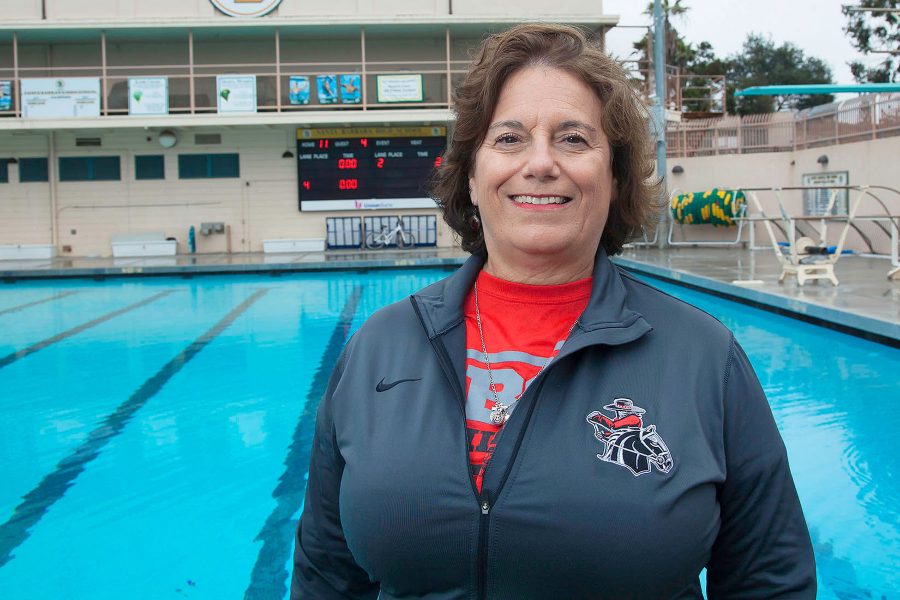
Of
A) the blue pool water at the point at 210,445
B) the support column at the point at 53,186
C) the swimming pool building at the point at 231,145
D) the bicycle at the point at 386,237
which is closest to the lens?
the blue pool water at the point at 210,445

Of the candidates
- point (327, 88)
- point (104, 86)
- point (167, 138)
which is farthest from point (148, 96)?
point (327, 88)

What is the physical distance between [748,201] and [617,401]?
18624 millimetres

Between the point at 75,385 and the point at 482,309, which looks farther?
the point at 75,385

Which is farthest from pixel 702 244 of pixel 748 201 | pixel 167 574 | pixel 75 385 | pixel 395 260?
pixel 167 574

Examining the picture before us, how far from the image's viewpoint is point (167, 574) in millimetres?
3404

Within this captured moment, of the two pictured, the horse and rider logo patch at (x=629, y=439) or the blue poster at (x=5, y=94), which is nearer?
the horse and rider logo patch at (x=629, y=439)

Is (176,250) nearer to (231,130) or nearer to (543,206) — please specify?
(231,130)

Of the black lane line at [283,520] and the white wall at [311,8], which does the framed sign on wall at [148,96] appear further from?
the black lane line at [283,520]

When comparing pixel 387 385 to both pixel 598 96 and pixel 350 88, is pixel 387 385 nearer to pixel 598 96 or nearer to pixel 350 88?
pixel 598 96

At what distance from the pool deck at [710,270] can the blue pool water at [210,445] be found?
260 mm

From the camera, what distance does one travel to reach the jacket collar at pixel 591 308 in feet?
4.55

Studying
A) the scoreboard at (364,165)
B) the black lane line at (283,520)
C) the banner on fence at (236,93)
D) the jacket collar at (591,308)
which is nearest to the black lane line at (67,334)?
the black lane line at (283,520)

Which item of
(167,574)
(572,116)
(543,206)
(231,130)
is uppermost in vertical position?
(231,130)

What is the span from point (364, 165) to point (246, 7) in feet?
14.0
